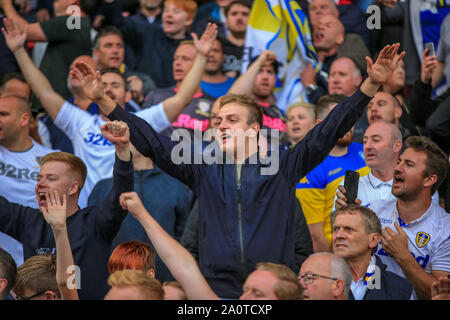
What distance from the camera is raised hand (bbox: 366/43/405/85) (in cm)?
468

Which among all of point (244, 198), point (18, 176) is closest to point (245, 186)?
point (244, 198)

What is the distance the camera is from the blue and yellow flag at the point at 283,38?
830 cm

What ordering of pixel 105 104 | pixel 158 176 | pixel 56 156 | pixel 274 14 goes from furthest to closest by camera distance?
Result: pixel 274 14, pixel 158 176, pixel 56 156, pixel 105 104

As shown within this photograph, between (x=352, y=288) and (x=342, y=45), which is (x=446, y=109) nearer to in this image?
(x=342, y=45)

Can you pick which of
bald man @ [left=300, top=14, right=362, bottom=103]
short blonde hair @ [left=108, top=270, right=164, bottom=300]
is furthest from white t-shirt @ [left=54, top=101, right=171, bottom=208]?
short blonde hair @ [left=108, top=270, right=164, bottom=300]

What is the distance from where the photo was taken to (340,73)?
24.0 feet

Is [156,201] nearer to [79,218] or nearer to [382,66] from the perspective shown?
[79,218]

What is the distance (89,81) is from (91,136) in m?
2.10

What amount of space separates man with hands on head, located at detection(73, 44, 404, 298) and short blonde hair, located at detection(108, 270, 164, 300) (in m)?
0.59

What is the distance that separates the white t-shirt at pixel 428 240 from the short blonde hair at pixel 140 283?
6.55 ft

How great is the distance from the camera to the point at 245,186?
4672 mm

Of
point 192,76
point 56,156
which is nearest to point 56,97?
point 192,76

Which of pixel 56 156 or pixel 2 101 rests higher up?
pixel 2 101

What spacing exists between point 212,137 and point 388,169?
1614 millimetres
